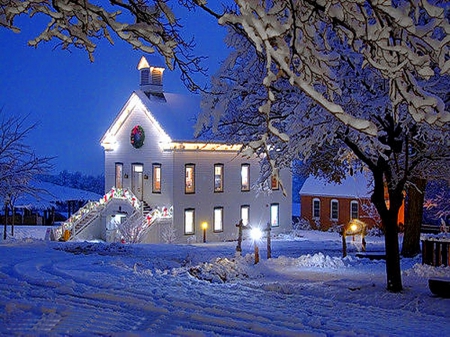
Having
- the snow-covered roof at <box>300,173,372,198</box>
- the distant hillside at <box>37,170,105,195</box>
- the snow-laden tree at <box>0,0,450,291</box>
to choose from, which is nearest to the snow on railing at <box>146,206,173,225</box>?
the snow-covered roof at <box>300,173,372,198</box>

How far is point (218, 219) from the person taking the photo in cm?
3925

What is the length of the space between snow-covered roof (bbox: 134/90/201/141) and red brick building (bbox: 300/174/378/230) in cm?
1212

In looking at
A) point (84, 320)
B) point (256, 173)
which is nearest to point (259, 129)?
point (84, 320)

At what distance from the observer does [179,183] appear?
37.2 metres

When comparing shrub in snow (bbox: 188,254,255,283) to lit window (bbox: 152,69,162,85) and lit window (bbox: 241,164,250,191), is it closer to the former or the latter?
lit window (bbox: 241,164,250,191)

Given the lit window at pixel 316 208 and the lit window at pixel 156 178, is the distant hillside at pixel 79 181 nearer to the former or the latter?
the lit window at pixel 316 208

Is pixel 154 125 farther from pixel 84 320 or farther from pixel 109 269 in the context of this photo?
pixel 84 320

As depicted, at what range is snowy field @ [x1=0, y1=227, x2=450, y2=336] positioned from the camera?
9.50m

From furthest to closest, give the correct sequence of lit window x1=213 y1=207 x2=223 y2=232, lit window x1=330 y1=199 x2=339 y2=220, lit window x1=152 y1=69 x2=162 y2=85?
1. lit window x1=330 y1=199 x2=339 y2=220
2. lit window x1=152 y1=69 x2=162 y2=85
3. lit window x1=213 y1=207 x2=223 y2=232

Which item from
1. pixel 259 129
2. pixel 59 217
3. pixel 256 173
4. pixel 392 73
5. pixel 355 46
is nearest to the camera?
pixel 392 73

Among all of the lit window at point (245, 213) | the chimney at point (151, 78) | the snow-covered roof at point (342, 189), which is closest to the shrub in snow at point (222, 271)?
the lit window at point (245, 213)

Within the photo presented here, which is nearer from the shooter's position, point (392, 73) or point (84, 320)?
point (392, 73)

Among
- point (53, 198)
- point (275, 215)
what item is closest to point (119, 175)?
point (275, 215)

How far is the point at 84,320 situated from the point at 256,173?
31945 millimetres
